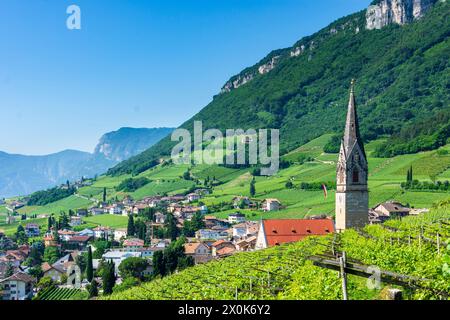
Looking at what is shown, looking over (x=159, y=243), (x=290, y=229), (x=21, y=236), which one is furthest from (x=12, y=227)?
(x=290, y=229)

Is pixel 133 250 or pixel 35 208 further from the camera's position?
pixel 35 208

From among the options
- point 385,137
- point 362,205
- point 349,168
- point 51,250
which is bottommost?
point 51,250

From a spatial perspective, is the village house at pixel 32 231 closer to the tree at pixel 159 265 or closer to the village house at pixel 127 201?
the village house at pixel 127 201

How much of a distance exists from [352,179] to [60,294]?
121 ft

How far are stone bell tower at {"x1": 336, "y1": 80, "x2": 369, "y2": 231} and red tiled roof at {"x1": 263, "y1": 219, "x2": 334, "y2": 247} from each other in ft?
37.7

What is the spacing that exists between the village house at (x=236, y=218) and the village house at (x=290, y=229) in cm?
4984

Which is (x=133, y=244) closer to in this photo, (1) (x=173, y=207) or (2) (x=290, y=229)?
(1) (x=173, y=207)

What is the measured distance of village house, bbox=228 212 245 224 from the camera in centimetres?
10744
